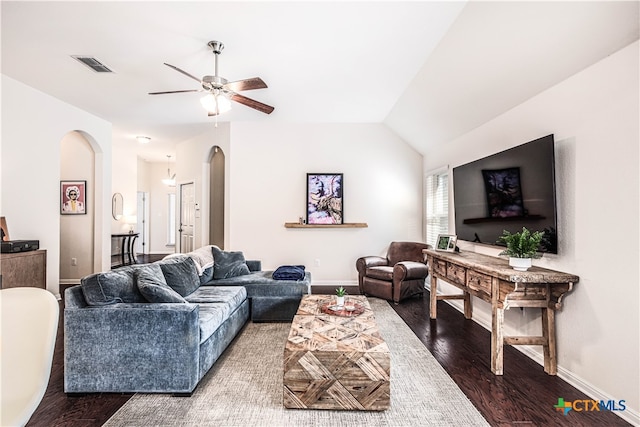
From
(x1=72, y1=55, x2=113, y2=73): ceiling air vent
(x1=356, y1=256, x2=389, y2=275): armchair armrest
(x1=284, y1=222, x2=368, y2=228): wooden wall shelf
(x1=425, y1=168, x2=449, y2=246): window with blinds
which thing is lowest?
(x1=356, y1=256, x2=389, y2=275): armchair armrest

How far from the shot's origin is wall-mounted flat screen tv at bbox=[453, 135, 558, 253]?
2.37 m

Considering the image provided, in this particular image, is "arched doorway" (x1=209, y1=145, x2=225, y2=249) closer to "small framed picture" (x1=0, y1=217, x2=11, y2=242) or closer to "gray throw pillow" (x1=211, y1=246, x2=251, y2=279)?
"gray throw pillow" (x1=211, y1=246, x2=251, y2=279)

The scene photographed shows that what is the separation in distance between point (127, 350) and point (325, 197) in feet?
12.9

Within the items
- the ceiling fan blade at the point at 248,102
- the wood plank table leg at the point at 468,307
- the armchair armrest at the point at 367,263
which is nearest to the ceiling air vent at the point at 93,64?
the ceiling fan blade at the point at 248,102

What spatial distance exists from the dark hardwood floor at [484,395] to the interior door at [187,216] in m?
3.76

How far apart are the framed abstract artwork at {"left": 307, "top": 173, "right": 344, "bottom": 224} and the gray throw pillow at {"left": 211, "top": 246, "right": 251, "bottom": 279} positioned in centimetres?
177

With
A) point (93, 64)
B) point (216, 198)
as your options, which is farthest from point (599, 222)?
point (216, 198)

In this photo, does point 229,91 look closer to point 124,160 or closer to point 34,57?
point 34,57

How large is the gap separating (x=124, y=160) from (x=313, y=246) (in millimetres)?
5485

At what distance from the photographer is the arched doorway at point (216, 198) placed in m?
6.48

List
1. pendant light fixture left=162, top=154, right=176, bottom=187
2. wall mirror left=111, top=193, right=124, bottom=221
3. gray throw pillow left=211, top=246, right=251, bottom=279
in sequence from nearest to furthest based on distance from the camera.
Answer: gray throw pillow left=211, top=246, right=251, bottom=279
wall mirror left=111, top=193, right=124, bottom=221
pendant light fixture left=162, top=154, right=176, bottom=187

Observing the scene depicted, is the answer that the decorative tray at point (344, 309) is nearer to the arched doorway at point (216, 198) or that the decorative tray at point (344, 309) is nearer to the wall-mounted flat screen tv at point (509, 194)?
the wall-mounted flat screen tv at point (509, 194)

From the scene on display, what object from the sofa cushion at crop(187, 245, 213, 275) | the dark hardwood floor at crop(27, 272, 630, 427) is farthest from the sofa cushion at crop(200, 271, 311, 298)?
the dark hardwood floor at crop(27, 272, 630, 427)

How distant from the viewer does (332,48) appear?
9.96ft
